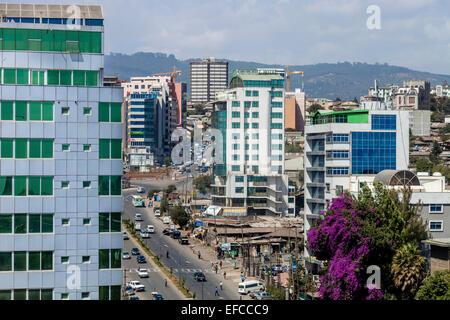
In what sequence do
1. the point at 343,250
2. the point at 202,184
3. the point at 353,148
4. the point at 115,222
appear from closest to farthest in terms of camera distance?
1. the point at 115,222
2. the point at 343,250
3. the point at 353,148
4. the point at 202,184

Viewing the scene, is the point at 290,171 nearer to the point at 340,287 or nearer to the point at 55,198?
the point at 340,287

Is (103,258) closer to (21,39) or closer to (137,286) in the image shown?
(21,39)

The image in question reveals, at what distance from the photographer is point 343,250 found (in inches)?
1576

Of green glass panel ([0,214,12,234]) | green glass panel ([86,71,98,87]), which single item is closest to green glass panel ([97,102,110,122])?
green glass panel ([86,71,98,87])

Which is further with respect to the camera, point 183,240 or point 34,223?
point 183,240

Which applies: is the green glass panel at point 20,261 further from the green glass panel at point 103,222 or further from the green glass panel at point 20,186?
the green glass panel at point 103,222

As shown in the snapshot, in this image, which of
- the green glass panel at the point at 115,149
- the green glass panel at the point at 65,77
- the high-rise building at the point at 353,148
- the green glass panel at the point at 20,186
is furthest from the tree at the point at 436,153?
the green glass panel at the point at 20,186

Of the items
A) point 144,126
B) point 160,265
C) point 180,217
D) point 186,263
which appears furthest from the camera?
point 144,126

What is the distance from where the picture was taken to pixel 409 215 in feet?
156

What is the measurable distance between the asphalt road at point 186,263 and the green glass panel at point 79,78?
36872mm

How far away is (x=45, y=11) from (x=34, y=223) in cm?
781

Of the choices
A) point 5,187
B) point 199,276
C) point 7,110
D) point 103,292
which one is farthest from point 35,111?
point 199,276
